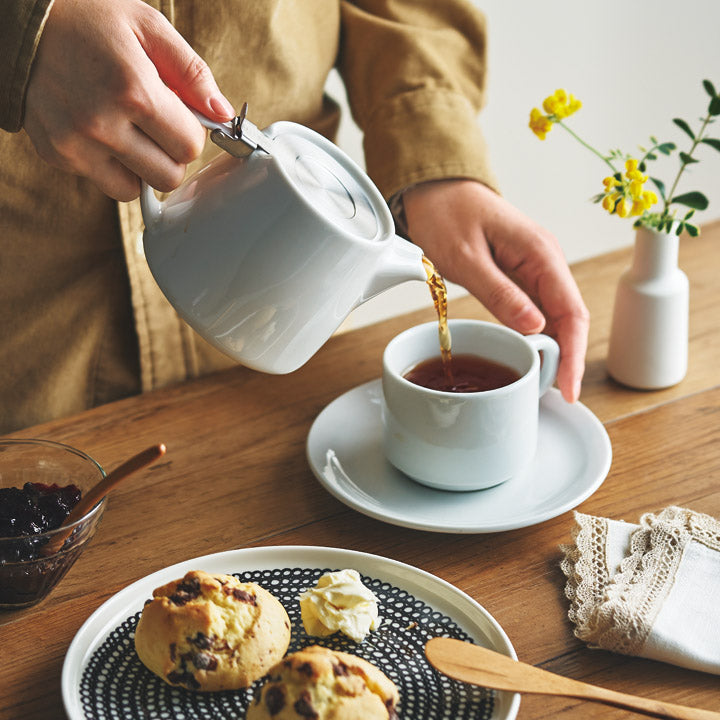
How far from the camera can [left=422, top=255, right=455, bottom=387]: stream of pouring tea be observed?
93 centimetres

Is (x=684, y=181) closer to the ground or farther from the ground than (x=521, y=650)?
closer to the ground

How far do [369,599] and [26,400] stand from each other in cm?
71

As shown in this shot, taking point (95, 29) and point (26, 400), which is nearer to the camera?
point (95, 29)

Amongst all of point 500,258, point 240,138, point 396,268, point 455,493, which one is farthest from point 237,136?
point 500,258

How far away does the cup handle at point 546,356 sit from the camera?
3.32 feet

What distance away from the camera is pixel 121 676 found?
71 cm

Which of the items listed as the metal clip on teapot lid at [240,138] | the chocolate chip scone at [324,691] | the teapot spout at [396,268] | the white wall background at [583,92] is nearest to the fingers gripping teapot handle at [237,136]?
the metal clip on teapot lid at [240,138]

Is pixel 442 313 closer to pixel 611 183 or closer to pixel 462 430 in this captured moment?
pixel 462 430

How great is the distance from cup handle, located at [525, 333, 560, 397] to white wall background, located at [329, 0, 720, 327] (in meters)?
1.14

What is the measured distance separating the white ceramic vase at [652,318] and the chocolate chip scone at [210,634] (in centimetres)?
60

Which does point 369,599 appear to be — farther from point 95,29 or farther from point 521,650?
point 95,29

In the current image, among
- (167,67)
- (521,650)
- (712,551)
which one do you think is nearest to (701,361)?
(712,551)

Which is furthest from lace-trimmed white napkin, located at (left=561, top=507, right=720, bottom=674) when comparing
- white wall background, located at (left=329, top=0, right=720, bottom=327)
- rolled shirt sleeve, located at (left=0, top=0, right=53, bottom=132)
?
white wall background, located at (left=329, top=0, right=720, bottom=327)

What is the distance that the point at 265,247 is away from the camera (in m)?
0.72
